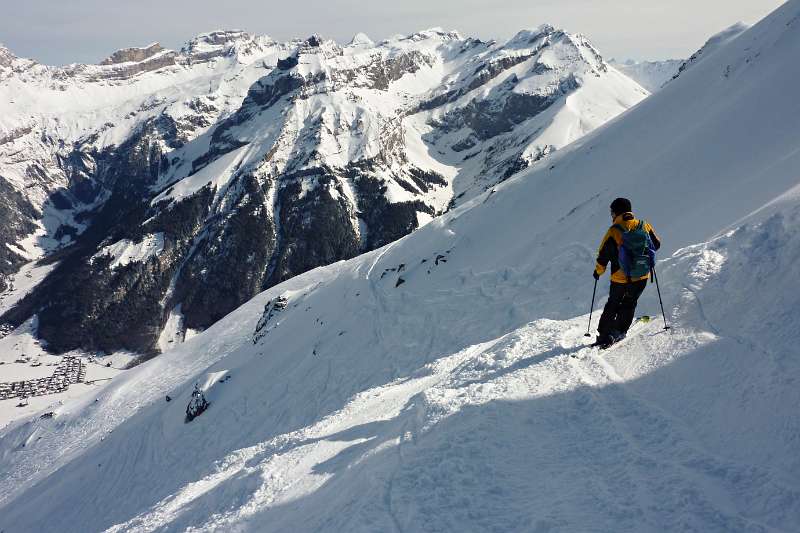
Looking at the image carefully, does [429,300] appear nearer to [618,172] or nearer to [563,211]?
[563,211]

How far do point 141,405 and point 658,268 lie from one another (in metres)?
54.8

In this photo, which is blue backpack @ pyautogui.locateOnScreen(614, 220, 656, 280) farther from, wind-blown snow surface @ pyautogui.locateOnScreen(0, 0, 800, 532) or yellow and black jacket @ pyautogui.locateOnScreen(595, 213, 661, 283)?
wind-blown snow surface @ pyautogui.locateOnScreen(0, 0, 800, 532)

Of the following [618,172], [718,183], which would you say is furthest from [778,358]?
[618,172]

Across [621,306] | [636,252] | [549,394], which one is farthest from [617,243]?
[549,394]

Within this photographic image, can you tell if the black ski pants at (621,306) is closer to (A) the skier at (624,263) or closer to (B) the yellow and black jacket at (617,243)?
→ (A) the skier at (624,263)

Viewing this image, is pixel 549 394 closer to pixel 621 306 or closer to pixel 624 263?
pixel 621 306

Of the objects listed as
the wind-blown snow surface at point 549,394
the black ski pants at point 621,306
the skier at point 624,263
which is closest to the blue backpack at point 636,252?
the skier at point 624,263

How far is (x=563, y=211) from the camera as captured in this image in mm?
32562

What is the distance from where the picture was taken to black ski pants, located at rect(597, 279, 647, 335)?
1088cm

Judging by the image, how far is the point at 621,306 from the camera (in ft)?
36.0

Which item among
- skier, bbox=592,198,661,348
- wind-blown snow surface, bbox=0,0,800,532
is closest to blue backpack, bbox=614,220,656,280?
skier, bbox=592,198,661,348

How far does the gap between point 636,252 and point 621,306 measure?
1.24 metres

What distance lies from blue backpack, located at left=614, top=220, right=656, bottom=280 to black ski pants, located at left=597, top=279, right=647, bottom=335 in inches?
9.9

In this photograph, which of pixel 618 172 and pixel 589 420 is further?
pixel 618 172
